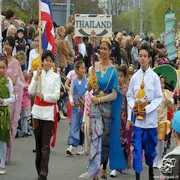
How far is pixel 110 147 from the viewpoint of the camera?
10.3m

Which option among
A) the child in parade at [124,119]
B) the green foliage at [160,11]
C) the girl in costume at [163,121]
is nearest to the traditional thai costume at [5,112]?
the child in parade at [124,119]

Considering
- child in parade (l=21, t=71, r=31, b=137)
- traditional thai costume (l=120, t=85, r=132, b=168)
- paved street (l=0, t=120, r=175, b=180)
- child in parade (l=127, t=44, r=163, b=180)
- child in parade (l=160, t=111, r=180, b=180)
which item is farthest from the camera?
child in parade (l=21, t=71, r=31, b=137)

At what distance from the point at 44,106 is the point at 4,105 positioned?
800 millimetres

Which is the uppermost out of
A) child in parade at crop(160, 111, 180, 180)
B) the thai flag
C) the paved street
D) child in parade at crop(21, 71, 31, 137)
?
the thai flag

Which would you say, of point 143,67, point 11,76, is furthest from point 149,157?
point 11,76

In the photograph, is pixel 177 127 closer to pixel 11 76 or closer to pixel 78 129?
pixel 11 76

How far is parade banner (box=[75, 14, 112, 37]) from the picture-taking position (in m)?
10.4

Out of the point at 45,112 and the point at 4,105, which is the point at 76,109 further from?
the point at 45,112

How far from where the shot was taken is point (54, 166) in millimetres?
11695

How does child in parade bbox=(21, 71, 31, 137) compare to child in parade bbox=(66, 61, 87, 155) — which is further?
child in parade bbox=(21, 71, 31, 137)

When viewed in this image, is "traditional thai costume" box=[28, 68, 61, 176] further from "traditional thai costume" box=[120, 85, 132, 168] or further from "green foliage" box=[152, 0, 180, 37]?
"green foliage" box=[152, 0, 180, 37]

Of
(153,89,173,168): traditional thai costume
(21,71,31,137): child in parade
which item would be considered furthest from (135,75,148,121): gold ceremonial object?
(21,71,31,137): child in parade

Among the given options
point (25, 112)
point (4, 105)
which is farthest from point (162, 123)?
point (25, 112)

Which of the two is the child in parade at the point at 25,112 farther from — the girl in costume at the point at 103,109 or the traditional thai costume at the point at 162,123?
the girl in costume at the point at 103,109
